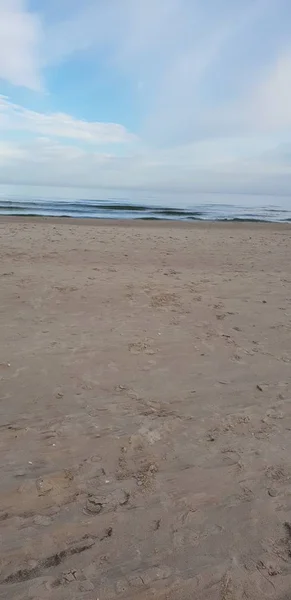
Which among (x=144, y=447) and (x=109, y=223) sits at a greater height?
(x=109, y=223)

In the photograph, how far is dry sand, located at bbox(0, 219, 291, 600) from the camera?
2289 mm

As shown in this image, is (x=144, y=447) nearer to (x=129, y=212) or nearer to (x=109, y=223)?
(x=109, y=223)

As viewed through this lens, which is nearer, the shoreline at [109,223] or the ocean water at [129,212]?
the shoreline at [109,223]

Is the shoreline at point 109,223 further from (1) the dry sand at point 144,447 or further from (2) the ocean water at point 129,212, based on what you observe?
(1) the dry sand at point 144,447

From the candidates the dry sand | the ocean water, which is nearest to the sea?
the ocean water

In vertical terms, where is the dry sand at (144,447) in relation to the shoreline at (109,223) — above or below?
below

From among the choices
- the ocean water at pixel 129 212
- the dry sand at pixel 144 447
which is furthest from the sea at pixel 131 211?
the dry sand at pixel 144 447

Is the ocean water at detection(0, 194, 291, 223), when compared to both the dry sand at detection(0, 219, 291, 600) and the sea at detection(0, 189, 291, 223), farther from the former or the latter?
the dry sand at detection(0, 219, 291, 600)

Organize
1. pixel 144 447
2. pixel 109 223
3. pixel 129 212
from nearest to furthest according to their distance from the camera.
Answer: pixel 144 447
pixel 109 223
pixel 129 212

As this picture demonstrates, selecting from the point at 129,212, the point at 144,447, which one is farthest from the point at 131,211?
the point at 144,447

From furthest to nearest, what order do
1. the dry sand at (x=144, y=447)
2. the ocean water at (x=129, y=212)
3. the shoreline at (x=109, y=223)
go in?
the ocean water at (x=129, y=212)
the shoreline at (x=109, y=223)
the dry sand at (x=144, y=447)

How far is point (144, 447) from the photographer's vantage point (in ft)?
11.0

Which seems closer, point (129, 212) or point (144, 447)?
point (144, 447)

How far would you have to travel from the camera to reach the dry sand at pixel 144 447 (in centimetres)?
229
